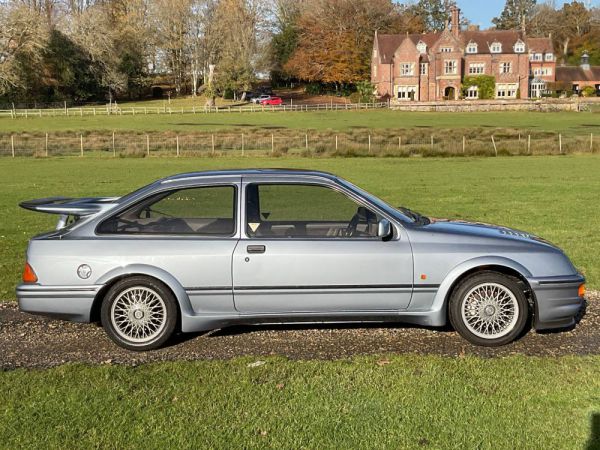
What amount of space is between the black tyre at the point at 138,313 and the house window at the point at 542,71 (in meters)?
98.0

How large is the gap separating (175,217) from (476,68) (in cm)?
9040

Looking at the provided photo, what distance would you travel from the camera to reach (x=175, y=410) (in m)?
4.47

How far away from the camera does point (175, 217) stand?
21.1ft

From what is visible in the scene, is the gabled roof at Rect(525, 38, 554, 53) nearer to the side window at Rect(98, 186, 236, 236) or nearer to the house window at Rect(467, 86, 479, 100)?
the house window at Rect(467, 86, 479, 100)

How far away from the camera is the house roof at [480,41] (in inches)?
3551

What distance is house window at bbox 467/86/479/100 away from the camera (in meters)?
89.9

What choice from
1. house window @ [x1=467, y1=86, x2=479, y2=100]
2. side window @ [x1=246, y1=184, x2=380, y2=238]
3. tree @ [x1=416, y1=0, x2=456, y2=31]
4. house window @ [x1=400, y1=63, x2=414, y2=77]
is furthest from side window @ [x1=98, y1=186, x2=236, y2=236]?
tree @ [x1=416, y1=0, x2=456, y2=31]

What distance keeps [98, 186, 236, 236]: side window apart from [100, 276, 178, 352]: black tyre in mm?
535

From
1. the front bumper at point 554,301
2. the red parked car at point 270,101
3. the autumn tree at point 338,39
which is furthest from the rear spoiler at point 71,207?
the autumn tree at point 338,39

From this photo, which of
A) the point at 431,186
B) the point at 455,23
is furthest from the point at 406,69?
the point at 431,186

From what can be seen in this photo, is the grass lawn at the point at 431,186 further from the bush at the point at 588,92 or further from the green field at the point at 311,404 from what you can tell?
the bush at the point at 588,92

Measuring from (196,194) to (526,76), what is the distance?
304 feet

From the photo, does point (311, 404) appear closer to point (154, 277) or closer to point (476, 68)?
point (154, 277)

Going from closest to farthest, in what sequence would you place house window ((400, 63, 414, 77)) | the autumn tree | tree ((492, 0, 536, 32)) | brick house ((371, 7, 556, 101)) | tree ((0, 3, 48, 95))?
1. tree ((0, 3, 48, 95))
2. brick house ((371, 7, 556, 101))
3. house window ((400, 63, 414, 77))
4. the autumn tree
5. tree ((492, 0, 536, 32))
